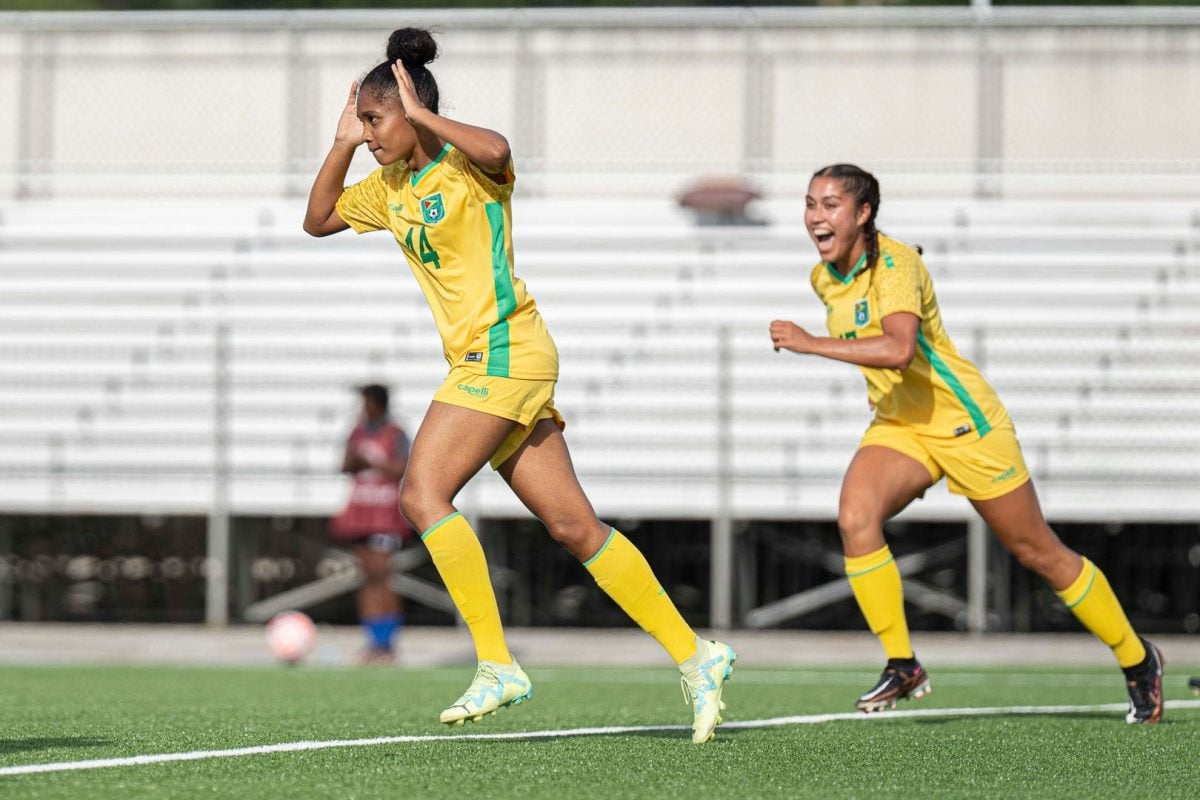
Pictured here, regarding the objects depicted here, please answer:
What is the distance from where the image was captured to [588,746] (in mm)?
5398

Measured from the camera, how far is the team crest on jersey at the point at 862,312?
6.56m

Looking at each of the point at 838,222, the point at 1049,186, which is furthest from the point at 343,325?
the point at 838,222

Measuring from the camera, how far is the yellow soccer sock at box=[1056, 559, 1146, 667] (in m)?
6.62

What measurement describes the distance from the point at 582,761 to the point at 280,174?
1368cm

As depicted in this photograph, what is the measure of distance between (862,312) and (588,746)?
79.0 inches

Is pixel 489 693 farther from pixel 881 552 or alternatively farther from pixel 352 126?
pixel 881 552

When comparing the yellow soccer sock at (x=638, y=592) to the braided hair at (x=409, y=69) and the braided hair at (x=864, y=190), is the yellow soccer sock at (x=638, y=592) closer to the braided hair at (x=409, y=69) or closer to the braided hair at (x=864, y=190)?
the braided hair at (x=409, y=69)

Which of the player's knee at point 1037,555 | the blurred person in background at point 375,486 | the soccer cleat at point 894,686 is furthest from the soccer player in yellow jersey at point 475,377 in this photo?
the blurred person in background at point 375,486

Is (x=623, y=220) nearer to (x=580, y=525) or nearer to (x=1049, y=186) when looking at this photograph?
(x=1049, y=186)

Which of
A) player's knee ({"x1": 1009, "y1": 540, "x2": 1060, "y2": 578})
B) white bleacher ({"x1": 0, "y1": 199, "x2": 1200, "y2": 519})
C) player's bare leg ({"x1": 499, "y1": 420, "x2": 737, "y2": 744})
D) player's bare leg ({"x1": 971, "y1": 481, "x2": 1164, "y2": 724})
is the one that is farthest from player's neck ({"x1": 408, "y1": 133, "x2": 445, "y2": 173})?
white bleacher ({"x1": 0, "y1": 199, "x2": 1200, "y2": 519})

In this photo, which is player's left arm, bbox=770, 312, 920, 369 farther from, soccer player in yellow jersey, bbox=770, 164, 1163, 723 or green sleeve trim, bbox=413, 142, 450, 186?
green sleeve trim, bbox=413, 142, 450, 186

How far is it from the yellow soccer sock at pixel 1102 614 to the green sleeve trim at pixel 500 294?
2.42 metres

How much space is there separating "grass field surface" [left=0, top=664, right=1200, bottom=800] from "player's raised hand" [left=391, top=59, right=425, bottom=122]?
1812 mm

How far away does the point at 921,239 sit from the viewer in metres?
16.1
